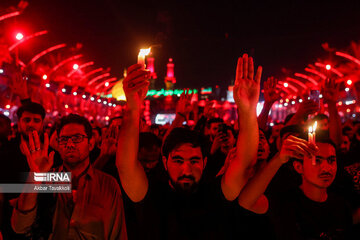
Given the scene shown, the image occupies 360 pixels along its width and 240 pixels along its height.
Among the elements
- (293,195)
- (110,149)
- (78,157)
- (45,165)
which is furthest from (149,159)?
(293,195)

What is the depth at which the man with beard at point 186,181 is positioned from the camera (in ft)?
7.83

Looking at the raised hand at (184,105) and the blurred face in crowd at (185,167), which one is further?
the raised hand at (184,105)

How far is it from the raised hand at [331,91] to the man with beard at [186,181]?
2.90 meters

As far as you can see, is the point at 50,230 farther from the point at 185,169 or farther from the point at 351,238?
the point at 351,238

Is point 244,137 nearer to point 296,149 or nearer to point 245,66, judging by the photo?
point 296,149

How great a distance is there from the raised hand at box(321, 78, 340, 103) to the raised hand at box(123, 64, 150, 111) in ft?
11.7

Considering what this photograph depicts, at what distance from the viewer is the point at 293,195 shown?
304 cm

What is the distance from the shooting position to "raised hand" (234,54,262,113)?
95.3 inches

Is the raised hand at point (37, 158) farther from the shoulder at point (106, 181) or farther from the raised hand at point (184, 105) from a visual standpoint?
the raised hand at point (184, 105)

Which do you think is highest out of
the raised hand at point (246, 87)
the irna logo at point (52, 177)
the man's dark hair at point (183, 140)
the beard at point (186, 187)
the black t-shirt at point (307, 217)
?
the raised hand at point (246, 87)

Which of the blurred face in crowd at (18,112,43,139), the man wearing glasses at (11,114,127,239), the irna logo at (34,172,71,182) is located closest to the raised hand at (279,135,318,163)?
the man wearing glasses at (11,114,127,239)

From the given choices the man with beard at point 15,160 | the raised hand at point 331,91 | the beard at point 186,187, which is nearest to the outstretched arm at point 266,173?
the beard at point 186,187

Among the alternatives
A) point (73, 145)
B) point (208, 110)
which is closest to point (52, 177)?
point (73, 145)

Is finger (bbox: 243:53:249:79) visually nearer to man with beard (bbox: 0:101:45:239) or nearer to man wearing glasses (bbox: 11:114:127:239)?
man wearing glasses (bbox: 11:114:127:239)
